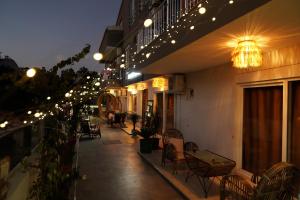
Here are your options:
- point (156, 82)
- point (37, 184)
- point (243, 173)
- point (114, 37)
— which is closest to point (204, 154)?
point (243, 173)

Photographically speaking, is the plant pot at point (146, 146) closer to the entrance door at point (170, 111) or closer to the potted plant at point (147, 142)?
the potted plant at point (147, 142)

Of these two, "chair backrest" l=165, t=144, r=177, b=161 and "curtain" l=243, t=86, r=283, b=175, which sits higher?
"curtain" l=243, t=86, r=283, b=175

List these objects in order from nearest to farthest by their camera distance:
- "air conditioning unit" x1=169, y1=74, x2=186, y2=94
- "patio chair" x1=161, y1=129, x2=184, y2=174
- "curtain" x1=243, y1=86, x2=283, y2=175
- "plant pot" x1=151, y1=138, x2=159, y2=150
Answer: "curtain" x1=243, y1=86, x2=283, y2=175 < "patio chair" x1=161, y1=129, x2=184, y2=174 < "air conditioning unit" x1=169, y1=74, x2=186, y2=94 < "plant pot" x1=151, y1=138, x2=159, y2=150

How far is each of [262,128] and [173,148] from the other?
2424 mm

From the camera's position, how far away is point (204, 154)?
663cm

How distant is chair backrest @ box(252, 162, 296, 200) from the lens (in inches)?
151

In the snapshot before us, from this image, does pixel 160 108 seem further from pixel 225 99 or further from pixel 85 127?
pixel 225 99

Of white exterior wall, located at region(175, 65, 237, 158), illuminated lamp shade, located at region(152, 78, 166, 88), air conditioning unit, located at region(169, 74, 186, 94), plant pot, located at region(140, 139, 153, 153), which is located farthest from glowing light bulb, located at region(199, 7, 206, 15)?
illuminated lamp shade, located at region(152, 78, 166, 88)

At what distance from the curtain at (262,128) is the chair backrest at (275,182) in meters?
1.63

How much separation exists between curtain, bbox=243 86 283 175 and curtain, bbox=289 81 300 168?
35 cm

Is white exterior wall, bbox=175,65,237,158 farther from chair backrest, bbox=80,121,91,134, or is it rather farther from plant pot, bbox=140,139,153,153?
chair backrest, bbox=80,121,91,134

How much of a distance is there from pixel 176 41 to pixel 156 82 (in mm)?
6185

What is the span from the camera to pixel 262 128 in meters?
6.21

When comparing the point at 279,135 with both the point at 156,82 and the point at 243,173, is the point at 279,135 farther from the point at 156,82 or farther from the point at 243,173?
the point at 156,82
